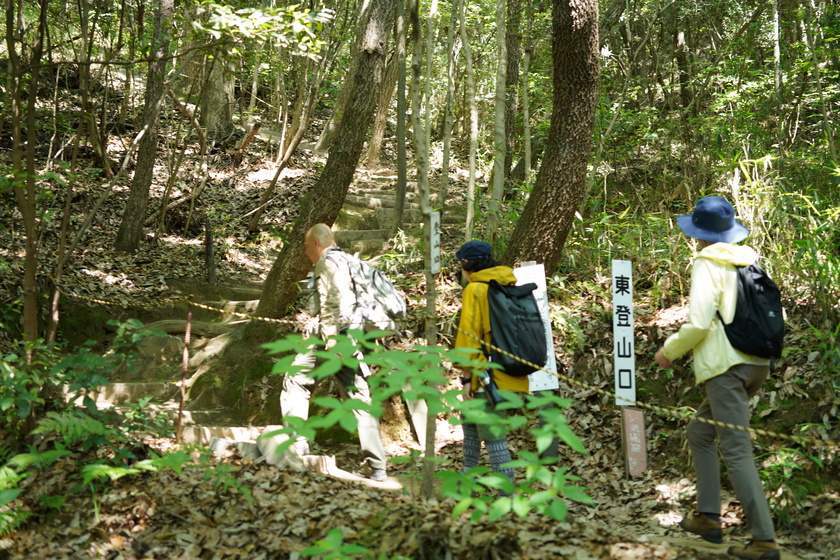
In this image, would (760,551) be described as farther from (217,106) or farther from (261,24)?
(217,106)

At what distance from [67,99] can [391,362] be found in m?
12.8

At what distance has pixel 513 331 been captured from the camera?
3824mm

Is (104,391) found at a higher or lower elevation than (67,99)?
lower

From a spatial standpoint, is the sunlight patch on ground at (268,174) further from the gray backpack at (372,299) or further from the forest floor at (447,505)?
the gray backpack at (372,299)

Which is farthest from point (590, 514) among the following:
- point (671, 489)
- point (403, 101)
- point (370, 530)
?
point (403, 101)

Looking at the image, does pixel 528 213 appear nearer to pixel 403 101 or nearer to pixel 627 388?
pixel 627 388

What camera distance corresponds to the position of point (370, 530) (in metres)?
3.27

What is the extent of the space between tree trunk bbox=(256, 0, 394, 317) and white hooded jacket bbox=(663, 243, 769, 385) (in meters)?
4.72

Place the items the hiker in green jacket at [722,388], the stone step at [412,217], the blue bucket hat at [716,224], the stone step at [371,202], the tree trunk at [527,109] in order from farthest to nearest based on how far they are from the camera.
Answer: the stone step at [371,202], the stone step at [412,217], the tree trunk at [527,109], the blue bucket hat at [716,224], the hiker in green jacket at [722,388]

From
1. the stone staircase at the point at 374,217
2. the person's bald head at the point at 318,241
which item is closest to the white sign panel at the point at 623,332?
the person's bald head at the point at 318,241

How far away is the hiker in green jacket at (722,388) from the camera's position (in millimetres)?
3271

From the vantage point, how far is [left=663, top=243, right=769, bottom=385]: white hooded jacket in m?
3.35

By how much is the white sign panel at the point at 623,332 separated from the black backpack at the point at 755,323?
1858 mm

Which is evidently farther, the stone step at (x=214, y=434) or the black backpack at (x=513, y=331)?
the stone step at (x=214, y=434)
